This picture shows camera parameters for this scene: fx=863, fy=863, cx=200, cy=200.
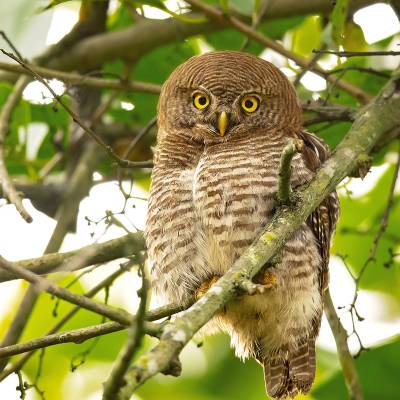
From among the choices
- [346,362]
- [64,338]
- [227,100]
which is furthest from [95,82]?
[64,338]

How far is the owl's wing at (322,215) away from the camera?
145 inches

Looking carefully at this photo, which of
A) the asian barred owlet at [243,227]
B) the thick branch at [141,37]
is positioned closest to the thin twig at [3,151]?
the thick branch at [141,37]

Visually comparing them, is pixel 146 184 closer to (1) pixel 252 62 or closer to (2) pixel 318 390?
(1) pixel 252 62

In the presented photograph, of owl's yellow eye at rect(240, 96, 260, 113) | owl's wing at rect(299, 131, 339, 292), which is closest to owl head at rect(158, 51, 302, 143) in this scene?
owl's yellow eye at rect(240, 96, 260, 113)

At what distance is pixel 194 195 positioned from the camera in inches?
146

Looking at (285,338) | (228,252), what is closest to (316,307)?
(285,338)

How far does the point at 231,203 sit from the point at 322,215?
1.33 ft

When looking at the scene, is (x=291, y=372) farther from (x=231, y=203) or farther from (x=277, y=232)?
(x=277, y=232)

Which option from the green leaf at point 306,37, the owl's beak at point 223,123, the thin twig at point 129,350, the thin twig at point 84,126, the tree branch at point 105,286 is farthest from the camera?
the green leaf at point 306,37

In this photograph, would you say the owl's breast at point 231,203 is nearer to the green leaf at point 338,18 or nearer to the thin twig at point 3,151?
the green leaf at point 338,18

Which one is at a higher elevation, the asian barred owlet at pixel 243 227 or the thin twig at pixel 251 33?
the thin twig at pixel 251 33

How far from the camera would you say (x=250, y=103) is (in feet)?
13.8

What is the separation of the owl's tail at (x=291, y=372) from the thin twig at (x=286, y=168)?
1.07 m

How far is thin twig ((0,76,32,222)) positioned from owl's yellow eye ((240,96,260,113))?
1109mm
